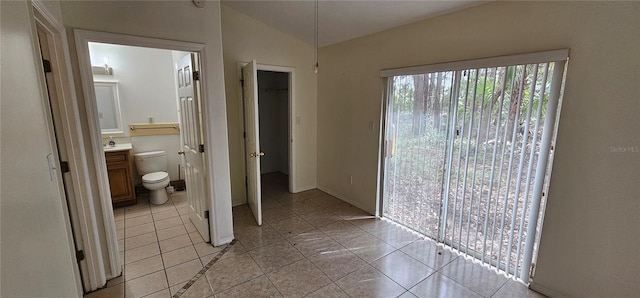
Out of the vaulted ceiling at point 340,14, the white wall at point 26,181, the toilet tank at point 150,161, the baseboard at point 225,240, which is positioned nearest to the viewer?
the white wall at point 26,181

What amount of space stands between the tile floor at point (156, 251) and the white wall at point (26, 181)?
2.54 ft

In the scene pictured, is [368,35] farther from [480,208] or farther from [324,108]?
[480,208]

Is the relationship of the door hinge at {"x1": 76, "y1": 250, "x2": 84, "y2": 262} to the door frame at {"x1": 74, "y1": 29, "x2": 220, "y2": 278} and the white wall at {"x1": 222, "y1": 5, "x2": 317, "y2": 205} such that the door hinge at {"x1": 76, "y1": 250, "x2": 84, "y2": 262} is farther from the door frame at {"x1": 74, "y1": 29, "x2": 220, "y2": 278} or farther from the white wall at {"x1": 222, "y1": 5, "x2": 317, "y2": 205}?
the white wall at {"x1": 222, "y1": 5, "x2": 317, "y2": 205}

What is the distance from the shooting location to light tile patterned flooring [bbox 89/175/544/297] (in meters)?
2.11

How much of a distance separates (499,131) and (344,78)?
2.06m

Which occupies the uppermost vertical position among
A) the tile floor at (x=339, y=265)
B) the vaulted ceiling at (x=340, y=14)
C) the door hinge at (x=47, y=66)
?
the vaulted ceiling at (x=340, y=14)

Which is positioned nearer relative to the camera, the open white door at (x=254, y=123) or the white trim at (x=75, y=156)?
the white trim at (x=75, y=156)

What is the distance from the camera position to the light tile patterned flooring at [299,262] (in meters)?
2.11

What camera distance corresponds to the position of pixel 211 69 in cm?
243

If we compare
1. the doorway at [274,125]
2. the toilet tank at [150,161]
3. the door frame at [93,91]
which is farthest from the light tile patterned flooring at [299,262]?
the doorway at [274,125]

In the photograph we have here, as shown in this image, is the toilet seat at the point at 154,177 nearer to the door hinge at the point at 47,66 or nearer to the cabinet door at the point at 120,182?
the cabinet door at the point at 120,182

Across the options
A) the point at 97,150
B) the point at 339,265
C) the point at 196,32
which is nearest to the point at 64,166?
the point at 97,150

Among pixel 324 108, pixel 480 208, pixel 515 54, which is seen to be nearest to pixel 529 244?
pixel 480 208

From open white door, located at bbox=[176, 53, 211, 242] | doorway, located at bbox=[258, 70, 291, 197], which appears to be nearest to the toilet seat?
open white door, located at bbox=[176, 53, 211, 242]
